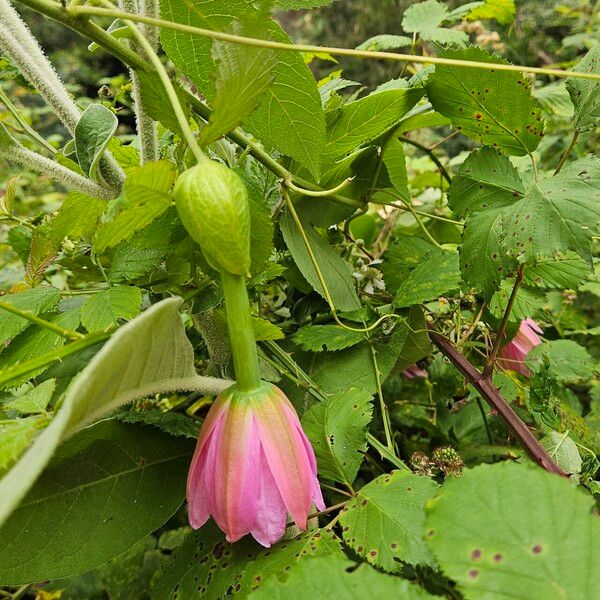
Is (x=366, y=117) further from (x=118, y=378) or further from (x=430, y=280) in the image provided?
(x=118, y=378)

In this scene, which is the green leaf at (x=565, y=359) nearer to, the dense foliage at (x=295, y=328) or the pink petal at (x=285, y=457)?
the dense foliage at (x=295, y=328)

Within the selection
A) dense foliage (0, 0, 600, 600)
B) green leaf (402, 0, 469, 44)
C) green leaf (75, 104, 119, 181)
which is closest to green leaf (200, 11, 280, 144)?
dense foliage (0, 0, 600, 600)

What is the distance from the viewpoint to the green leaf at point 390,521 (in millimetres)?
275

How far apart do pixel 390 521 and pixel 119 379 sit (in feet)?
0.50

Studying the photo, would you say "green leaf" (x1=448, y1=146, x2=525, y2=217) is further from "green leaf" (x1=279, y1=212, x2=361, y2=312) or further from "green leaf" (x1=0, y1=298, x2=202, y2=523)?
"green leaf" (x1=0, y1=298, x2=202, y2=523)

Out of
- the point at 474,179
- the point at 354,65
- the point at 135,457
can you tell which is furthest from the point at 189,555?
the point at 354,65

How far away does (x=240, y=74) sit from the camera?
239 millimetres

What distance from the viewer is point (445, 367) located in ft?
1.61

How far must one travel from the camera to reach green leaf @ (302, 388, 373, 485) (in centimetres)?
33

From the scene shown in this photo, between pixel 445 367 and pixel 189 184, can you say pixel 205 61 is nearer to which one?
pixel 189 184

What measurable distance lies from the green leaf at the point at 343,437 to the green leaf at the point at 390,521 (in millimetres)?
20

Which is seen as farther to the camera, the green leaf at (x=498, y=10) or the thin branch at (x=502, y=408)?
the green leaf at (x=498, y=10)

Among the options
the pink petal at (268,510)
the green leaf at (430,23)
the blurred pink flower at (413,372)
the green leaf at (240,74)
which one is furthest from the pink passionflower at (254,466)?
the green leaf at (430,23)

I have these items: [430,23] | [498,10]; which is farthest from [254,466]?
[498,10]
